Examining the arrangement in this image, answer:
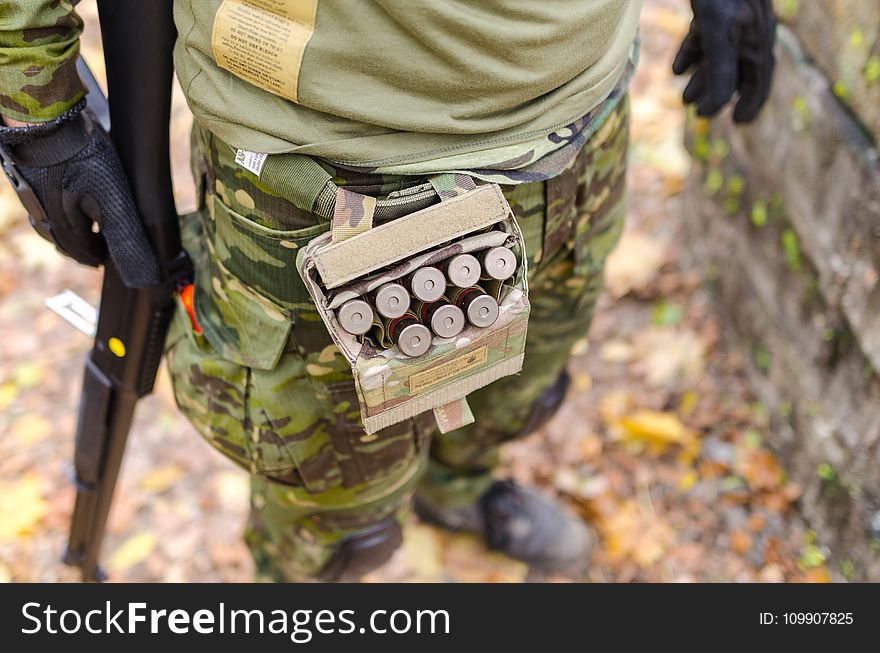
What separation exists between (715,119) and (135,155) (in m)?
1.88

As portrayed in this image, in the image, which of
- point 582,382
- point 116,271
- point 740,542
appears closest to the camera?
point 116,271

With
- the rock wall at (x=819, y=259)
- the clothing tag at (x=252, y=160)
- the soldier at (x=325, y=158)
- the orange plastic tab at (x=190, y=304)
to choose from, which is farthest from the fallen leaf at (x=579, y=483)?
the clothing tag at (x=252, y=160)

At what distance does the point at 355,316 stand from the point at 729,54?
3.33 feet

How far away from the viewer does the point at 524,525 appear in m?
2.26

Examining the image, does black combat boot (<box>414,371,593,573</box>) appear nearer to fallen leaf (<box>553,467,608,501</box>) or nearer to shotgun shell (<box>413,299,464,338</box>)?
fallen leaf (<box>553,467,608,501</box>)

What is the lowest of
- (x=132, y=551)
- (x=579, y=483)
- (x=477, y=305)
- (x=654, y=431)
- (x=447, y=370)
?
(x=132, y=551)

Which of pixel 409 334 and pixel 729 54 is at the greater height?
pixel 729 54

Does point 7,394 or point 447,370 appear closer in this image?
point 447,370

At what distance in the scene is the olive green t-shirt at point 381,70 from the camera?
1042mm

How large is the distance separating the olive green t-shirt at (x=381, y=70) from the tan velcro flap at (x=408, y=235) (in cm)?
7

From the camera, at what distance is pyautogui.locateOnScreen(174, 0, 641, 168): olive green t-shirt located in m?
1.04

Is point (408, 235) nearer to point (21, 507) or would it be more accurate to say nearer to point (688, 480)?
point (688, 480)

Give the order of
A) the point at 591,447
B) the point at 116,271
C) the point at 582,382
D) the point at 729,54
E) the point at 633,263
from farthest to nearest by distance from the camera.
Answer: the point at 633,263 → the point at 582,382 → the point at 591,447 → the point at 729,54 → the point at 116,271

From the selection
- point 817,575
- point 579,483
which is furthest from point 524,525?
point 817,575
